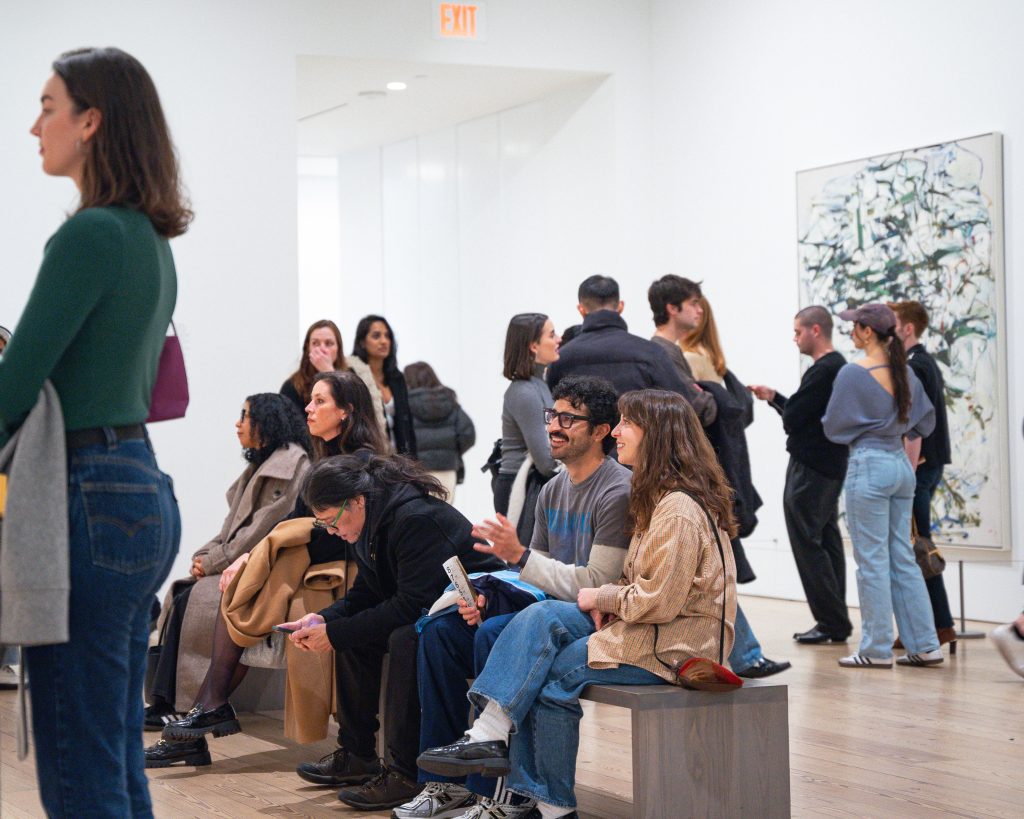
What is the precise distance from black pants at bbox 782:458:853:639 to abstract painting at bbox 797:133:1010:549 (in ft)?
2.91

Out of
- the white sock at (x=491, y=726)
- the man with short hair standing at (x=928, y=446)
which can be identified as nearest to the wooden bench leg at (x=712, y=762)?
the white sock at (x=491, y=726)

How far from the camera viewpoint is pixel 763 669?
564 centimetres

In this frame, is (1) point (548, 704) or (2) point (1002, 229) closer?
(1) point (548, 704)

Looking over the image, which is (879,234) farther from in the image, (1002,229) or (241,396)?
(241,396)

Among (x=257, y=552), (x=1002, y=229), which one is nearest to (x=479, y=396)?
(x=1002, y=229)

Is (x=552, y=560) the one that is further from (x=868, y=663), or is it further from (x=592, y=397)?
(x=868, y=663)

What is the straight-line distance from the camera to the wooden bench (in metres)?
3.22

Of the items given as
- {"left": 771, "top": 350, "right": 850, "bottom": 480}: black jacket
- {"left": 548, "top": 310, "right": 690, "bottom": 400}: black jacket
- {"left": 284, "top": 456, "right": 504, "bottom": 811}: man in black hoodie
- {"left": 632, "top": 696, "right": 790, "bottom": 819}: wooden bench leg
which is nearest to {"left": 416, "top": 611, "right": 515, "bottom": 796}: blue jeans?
{"left": 284, "top": 456, "right": 504, "bottom": 811}: man in black hoodie

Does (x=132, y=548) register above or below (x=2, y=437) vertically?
below

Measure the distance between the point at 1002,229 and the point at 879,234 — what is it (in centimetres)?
79

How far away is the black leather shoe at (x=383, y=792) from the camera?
3.76 metres

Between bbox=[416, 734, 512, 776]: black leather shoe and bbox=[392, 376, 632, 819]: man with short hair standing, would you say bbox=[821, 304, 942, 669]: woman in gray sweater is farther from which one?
bbox=[416, 734, 512, 776]: black leather shoe

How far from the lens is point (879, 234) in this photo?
7.49 meters

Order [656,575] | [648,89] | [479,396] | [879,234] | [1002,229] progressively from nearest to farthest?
[656,575] < [1002,229] < [879,234] < [648,89] < [479,396]
